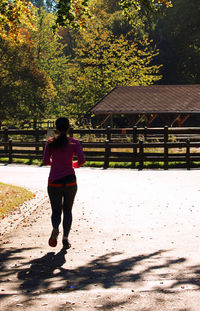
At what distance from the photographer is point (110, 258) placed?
23.7 feet

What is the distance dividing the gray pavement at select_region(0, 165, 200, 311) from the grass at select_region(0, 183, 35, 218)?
38 cm

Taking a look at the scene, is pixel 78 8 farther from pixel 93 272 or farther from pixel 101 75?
pixel 101 75

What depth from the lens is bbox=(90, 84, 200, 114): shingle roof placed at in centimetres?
4038

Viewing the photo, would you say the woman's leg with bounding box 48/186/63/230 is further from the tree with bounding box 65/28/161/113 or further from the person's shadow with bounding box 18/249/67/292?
the tree with bounding box 65/28/161/113

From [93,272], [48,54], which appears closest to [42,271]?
[93,272]

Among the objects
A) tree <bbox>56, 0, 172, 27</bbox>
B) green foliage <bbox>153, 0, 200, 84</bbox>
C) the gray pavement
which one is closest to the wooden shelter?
green foliage <bbox>153, 0, 200, 84</bbox>

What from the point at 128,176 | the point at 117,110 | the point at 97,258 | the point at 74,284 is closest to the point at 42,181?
the point at 128,176

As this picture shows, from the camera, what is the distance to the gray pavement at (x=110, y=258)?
541 centimetres

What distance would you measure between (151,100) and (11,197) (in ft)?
99.4

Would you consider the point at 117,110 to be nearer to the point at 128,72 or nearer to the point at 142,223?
the point at 128,72

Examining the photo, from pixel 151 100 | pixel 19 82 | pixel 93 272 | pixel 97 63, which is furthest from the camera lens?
pixel 97 63

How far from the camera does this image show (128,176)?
64.4ft

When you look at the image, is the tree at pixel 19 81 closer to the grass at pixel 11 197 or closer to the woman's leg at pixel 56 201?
the grass at pixel 11 197

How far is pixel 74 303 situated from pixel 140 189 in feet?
33.7
